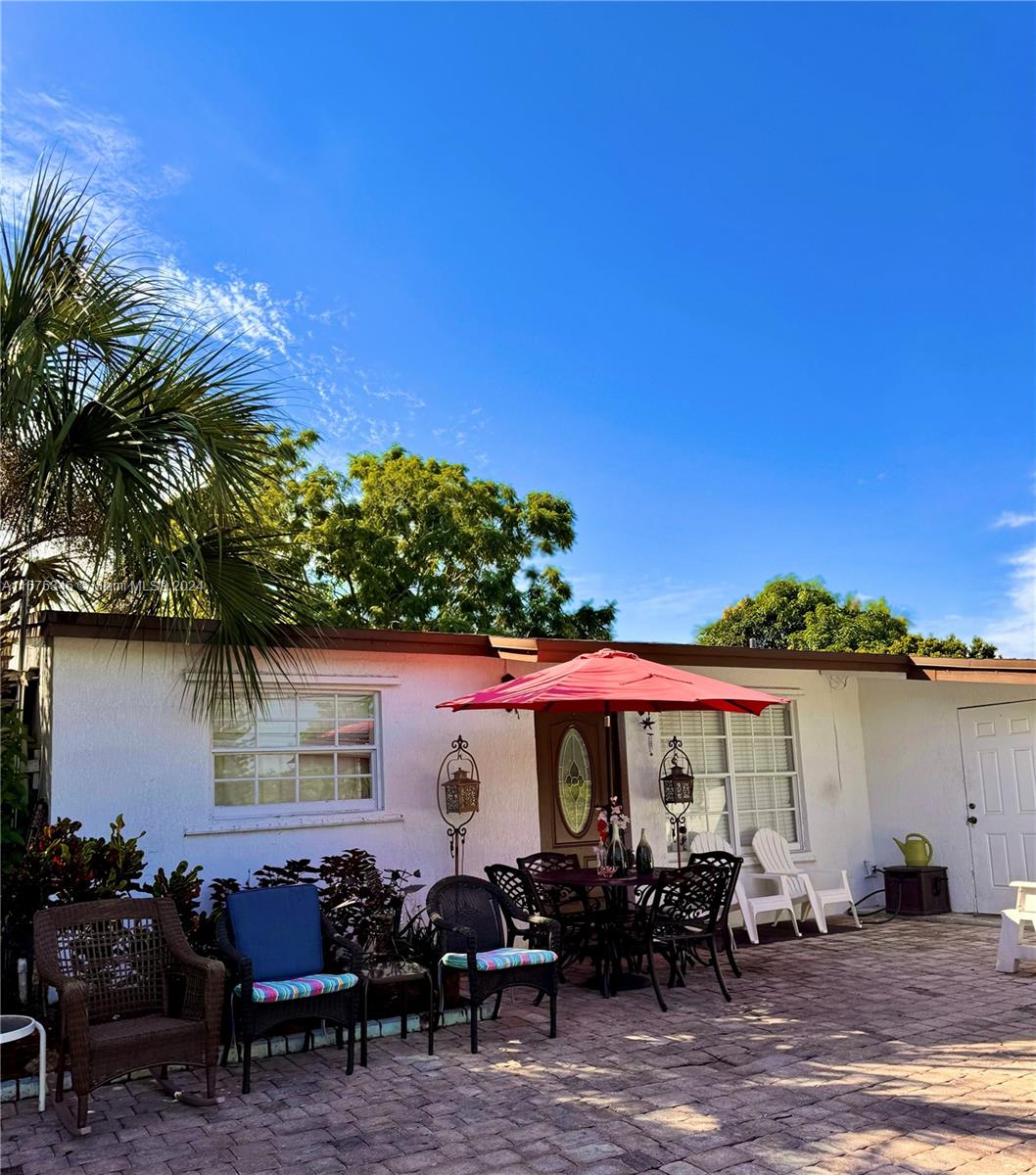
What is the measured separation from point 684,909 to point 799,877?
3.36m

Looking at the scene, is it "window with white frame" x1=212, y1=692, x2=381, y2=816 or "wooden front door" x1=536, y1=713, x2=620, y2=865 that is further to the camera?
"wooden front door" x1=536, y1=713, x2=620, y2=865

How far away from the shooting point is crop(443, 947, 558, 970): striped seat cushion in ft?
19.2

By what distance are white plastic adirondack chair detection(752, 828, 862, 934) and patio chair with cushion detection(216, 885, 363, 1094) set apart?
215 inches

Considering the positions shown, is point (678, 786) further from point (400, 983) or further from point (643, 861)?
point (400, 983)

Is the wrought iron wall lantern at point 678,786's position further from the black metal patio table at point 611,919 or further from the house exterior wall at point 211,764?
the black metal patio table at point 611,919

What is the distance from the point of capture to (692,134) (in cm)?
1335

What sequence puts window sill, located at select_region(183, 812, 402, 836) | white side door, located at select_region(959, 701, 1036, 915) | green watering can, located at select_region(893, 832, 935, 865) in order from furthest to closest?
green watering can, located at select_region(893, 832, 935, 865) → white side door, located at select_region(959, 701, 1036, 915) → window sill, located at select_region(183, 812, 402, 836)

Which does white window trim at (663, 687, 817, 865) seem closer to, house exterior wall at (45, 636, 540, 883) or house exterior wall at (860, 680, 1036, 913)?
house exterior wall at (860, 680, 1036, 913)

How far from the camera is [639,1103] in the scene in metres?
4.73

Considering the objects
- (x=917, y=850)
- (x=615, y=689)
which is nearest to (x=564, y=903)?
(x=615, y=689)

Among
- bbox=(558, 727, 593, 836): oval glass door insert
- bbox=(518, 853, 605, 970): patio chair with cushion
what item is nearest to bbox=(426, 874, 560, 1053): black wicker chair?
bbox=(518, 853, 605, 970): patio chair with cushion

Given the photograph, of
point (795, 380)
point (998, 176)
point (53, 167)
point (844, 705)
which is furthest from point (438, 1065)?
point (795, 380)

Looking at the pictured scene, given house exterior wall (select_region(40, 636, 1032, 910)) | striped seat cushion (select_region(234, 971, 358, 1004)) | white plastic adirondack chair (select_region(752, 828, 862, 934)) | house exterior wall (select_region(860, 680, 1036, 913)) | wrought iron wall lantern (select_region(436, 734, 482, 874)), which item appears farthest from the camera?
house exterior wall (select_region(860, 680, 1036, 913))

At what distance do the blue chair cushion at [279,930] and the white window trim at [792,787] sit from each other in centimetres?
480
